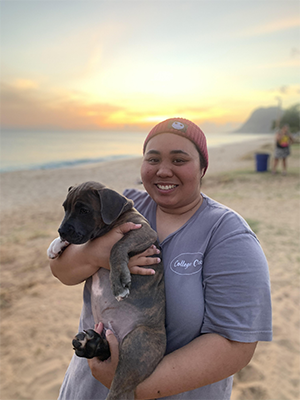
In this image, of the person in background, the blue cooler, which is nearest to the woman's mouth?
the person in background

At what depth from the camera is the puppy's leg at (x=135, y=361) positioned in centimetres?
177

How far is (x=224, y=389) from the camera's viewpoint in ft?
6.20

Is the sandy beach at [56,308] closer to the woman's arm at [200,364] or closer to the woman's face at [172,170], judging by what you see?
the woman's face at [172,170]

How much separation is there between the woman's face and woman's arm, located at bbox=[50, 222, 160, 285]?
1.19 ft

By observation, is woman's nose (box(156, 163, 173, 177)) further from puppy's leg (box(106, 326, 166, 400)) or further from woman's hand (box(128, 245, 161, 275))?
puppy's leg (box(106, 326, 166, 400))

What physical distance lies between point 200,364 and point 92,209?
1376 mm

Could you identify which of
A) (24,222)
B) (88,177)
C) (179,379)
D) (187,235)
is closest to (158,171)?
(187,235)

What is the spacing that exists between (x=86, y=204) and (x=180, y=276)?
3.34 feet

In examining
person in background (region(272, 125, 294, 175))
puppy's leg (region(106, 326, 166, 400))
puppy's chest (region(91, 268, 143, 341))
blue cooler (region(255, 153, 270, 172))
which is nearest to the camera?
puppy's leg (region(106, 326, 166, 400))

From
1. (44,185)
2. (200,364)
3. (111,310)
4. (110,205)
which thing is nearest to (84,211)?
(110,205)

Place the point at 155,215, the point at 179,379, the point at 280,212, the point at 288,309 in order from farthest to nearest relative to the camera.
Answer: the point at 280,212 < the point at 288,309 < the point at 155,215 < the point at 179,379

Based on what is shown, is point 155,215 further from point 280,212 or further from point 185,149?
point 280,212

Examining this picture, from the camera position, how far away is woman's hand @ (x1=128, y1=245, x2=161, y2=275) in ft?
6.73

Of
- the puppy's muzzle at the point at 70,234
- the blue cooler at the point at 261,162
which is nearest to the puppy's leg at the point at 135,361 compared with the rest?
the puppy's muzzle at the point at 70,234
